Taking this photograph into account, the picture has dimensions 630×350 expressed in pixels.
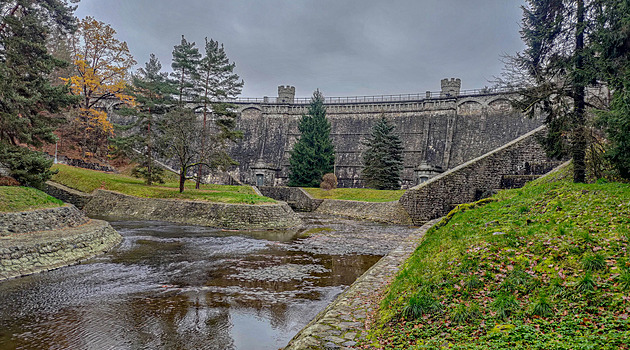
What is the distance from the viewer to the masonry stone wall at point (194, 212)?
22359mm

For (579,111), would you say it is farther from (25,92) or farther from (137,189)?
(137,189)

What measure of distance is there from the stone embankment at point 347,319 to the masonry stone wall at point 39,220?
450 inches

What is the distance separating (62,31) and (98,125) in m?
21.1

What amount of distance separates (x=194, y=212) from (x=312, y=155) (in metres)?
21.4

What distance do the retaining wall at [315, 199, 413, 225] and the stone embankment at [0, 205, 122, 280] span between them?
61.2 feet

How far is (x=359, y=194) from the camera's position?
3584 centimetres

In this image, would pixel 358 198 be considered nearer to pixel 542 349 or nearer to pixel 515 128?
pixel 515 128

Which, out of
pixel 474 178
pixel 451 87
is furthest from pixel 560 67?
pixel 451 87

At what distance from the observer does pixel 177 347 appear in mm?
6070

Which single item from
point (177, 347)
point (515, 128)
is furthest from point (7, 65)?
point (515, 128)

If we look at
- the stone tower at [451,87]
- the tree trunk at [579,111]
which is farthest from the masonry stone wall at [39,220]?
the stone tower at [451,87]

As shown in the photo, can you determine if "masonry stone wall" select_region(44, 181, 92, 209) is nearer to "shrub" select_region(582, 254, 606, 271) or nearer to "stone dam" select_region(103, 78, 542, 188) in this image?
"stone dam" select_region(103, 78, 542, 188)

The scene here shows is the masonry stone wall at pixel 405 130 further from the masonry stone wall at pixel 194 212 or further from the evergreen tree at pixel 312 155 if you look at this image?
the masonry stone wall at pixel 194 212

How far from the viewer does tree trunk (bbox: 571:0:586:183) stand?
11539 mm
